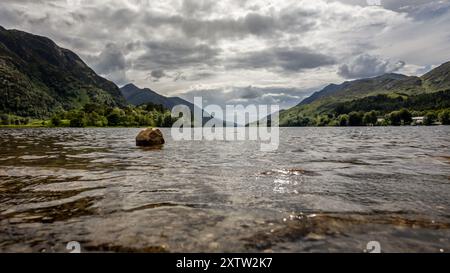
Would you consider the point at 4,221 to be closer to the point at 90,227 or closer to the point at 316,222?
the point at 90,227

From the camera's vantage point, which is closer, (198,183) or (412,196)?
(412,196)

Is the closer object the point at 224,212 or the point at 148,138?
the point at 224,212

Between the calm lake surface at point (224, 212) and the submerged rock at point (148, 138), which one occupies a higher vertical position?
the submerged rock at point (148, 138)

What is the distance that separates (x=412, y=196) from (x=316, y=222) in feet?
17.0

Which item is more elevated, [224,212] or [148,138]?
[148,138]

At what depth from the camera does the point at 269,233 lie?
6.68 meters

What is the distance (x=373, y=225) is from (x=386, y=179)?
24.3 ft

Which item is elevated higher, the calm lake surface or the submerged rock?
the submerged rock

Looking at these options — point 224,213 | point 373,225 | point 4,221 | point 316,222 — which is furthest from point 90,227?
point 373,225

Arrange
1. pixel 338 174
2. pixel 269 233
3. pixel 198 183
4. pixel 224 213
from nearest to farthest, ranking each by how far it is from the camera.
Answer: pixel 269 233, pixel 224 213, pixel 198 183, pixel 338 174

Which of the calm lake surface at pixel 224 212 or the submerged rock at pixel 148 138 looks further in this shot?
the submerged rock at pixel 148 138

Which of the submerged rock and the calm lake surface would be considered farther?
the submerged rock
